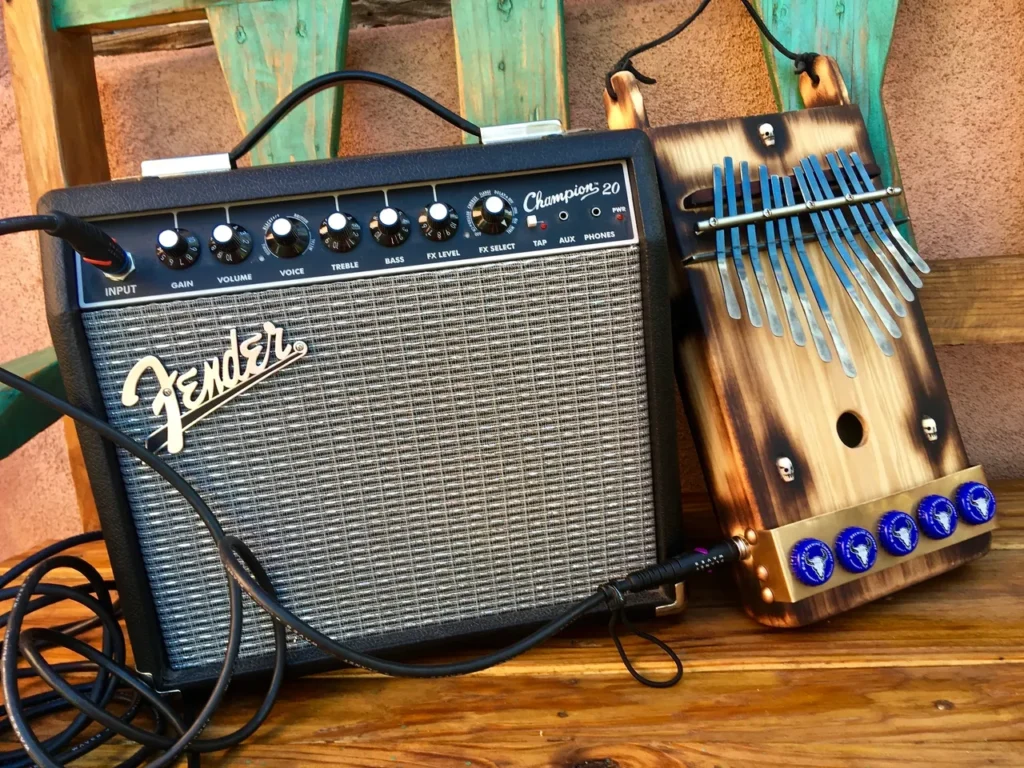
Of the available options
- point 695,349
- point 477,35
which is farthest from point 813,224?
point 477,35

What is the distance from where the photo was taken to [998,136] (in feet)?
2.77

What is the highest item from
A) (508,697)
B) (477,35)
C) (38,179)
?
(477,35)

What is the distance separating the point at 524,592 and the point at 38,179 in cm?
73

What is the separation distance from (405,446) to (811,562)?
12.7 inches

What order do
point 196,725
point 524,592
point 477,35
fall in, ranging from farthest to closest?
point 477,35
point 524,592
point 196,725

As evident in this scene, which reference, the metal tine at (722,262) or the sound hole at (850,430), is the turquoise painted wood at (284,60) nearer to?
the metal tine at (722,262)

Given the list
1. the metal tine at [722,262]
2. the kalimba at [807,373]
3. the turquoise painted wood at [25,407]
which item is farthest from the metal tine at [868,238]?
the turquoise painted wood at [25,407]

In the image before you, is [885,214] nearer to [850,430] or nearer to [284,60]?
[850,430]

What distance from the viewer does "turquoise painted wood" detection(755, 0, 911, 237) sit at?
2.54 ft

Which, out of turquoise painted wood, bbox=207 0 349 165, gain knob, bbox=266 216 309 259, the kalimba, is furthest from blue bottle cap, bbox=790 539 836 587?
turquoise painted wood, bbox=207 0 349 165

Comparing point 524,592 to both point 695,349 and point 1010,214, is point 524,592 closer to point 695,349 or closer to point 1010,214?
point 695,349

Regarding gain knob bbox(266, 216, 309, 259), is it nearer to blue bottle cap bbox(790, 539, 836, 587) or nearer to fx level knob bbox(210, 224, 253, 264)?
fx level knob bbox(210, 224, 253, 264)

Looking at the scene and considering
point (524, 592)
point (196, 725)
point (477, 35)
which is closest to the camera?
point (196, 725)

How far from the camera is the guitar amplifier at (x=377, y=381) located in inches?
19.2
